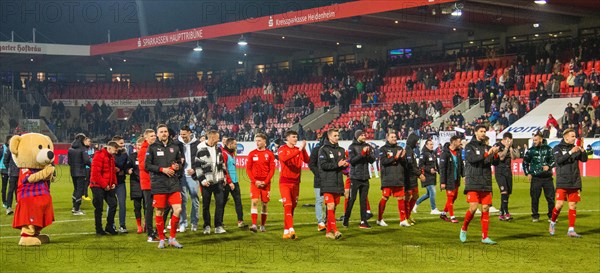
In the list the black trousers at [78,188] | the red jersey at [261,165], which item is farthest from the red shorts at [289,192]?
the black trousers at [78,188]

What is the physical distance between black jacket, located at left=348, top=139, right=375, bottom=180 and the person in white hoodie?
302 cm

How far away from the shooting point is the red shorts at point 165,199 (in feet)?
42.0

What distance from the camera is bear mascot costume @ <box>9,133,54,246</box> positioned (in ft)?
42.8

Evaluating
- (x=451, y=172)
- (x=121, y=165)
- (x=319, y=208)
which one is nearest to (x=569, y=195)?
(x=451, y=172)

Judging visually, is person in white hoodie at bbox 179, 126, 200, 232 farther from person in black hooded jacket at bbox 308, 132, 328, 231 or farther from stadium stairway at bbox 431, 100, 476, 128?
stadium stairway at bbox 431, 100, 476, 128

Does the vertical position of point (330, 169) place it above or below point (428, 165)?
above

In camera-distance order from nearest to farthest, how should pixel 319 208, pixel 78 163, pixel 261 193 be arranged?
pixel 261 193, pixel 319 208, pixel 78 163

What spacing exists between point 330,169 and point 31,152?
5.12m

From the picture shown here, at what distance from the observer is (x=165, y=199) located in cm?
1285

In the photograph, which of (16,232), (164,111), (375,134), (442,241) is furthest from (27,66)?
(442,241)

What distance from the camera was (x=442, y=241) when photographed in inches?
548

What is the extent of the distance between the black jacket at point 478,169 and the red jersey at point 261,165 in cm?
386

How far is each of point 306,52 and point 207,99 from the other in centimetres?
822

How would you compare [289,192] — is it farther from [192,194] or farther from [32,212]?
[32,212]
